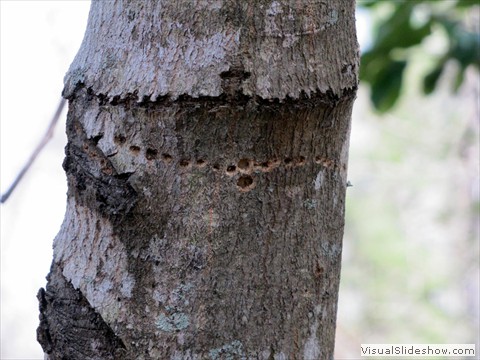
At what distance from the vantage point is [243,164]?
0.67 m

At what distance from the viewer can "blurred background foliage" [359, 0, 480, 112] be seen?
2074 mm

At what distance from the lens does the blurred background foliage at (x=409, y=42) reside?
2.07 meters

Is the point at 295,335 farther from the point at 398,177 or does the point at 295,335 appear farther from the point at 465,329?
the point at 398,177

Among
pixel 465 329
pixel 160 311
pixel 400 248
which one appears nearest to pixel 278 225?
pixel 160 311

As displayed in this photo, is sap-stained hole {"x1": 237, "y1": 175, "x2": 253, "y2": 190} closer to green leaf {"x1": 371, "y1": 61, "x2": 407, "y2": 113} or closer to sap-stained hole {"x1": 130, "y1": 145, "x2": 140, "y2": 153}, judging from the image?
sap-stained hole {"x1": 130, "y1": 145, "x2": 140, "y2": 153}

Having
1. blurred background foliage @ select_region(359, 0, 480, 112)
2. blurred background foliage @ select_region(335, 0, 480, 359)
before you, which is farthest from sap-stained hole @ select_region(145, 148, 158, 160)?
blurred background foliage @ select_region(335, 0, 480, 359)

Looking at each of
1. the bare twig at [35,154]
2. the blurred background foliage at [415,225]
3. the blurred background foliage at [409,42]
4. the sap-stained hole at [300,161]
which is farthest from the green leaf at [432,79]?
the blurred background foliage at [415,225]

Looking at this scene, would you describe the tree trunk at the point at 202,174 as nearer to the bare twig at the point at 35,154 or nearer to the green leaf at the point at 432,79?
the bare twig at the point at 35,154

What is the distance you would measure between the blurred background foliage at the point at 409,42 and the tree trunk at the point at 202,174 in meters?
1.45

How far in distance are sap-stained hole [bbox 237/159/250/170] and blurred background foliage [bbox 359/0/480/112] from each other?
1516 millimetres

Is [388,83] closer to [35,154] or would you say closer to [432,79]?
[432,79]

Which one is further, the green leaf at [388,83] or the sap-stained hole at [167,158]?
the green leaf at [388,83]

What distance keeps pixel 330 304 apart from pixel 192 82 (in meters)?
0.27

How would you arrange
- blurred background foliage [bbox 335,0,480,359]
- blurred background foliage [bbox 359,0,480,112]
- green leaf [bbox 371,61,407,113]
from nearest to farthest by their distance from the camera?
blurred background foliage [bbox 359,0,480,112], green leaf [bbox 371,61,407,113], blurred background foliage [bbox 335,0,480,359]
